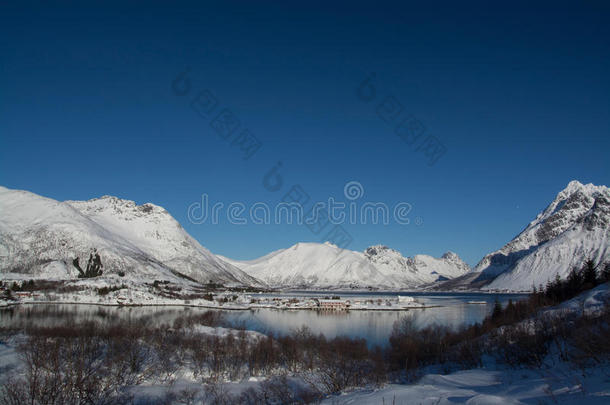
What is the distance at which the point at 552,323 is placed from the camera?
96.4 feet

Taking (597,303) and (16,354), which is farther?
(16,354)

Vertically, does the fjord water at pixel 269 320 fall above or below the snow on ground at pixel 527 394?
below

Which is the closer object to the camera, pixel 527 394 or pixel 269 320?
pixel 527 394

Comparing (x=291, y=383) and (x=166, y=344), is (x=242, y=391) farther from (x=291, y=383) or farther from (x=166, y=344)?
(x=166, y=344)

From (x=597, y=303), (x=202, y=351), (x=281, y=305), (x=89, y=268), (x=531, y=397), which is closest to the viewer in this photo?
(x=531, y=397)

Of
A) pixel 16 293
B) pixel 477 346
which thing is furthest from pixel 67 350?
pixel 16 293

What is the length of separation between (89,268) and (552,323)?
20397cm

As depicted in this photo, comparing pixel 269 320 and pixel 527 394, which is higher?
pixel 527 394

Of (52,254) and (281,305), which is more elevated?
(52,254)

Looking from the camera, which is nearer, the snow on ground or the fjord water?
the snow on ground

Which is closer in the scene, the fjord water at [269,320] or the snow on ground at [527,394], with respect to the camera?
the snow on ground at [527,394]

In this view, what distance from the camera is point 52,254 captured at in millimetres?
196250

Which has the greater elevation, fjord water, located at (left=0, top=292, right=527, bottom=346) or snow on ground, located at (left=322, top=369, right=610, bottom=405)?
snow on ground, located at (left=322, top=369, right=610, bottom=405)

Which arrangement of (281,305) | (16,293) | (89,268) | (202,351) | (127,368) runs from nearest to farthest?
(127,368), (202,351), (16,293), (281,305), (89,268)
